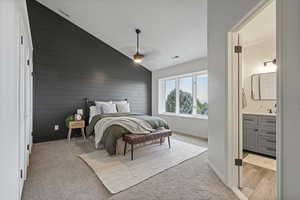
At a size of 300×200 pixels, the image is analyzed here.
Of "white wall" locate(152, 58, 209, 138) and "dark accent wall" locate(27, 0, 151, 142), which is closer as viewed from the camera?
"dark accent wall" locate(27, 0, 151, 142)

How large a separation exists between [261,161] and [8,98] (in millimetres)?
3737

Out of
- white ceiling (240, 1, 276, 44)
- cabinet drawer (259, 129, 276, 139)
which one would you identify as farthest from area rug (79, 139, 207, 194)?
white ceiling (240, 1, 276, 44)

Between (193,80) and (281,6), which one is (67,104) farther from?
(281,6)

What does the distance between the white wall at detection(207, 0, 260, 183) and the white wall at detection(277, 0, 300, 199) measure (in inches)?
27.0

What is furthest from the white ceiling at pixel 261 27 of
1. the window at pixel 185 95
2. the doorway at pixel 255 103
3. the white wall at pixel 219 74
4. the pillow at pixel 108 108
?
the pillow at pixel 108 108

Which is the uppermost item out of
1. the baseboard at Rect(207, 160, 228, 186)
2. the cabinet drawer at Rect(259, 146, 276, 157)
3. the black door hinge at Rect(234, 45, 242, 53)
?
the black door hinge at Rect(234, 45, 242, 53)

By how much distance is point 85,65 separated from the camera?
4512 mm

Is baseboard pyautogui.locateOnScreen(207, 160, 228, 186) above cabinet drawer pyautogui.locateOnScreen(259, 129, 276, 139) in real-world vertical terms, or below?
below

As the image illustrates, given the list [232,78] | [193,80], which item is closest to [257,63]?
[193,80]

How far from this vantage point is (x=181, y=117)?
4918 mm

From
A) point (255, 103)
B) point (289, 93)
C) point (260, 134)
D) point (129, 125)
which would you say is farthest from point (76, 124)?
point (255, 103)

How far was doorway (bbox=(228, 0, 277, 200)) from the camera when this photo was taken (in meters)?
1.84

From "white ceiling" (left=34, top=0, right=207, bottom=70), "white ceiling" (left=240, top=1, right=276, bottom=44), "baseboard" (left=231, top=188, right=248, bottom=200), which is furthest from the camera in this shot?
"white ceiling" (left=34, top=0, right=207, bottom=70)

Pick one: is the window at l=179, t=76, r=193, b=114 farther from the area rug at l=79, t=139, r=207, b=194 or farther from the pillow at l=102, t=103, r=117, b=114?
the pillow at l=102, t=103, r=117, b=114
